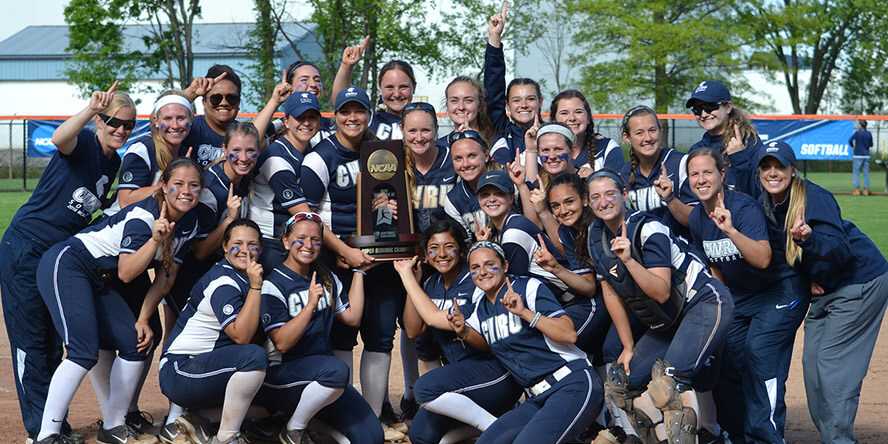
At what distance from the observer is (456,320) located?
5.16 meters

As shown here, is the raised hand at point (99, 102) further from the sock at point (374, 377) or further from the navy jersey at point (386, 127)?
the sock at point (374, 377)

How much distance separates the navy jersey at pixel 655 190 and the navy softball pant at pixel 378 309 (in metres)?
1.36

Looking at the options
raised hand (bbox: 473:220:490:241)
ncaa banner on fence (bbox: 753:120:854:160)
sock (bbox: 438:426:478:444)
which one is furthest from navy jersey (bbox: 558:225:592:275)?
ncaa banner on fence (bbox: 753:120:854:160)

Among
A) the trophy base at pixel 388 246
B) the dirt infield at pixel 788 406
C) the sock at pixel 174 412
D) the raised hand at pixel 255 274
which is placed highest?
the trophy base at pixel 388 246

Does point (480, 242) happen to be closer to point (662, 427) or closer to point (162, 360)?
point (662, 427)

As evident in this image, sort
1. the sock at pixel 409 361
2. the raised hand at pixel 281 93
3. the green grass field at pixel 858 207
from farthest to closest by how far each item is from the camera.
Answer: the green grass field at pixel 858 207 → the sock at pixel 409 361 → the raised hand at pixel 281 93

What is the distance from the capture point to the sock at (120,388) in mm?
5441

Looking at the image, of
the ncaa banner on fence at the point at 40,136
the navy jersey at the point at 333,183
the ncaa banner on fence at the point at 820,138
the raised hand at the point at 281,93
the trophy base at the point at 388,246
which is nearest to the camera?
the trophy base at the point at 388,246

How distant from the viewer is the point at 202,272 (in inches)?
230

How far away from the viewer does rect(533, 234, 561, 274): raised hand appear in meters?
5.23

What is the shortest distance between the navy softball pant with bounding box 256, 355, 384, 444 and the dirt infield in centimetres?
110

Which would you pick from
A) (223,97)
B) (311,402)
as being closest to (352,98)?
(223,97)

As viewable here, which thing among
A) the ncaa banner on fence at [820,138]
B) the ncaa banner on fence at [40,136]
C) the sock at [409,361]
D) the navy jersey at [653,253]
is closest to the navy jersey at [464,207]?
the navy jersey at [653,253]

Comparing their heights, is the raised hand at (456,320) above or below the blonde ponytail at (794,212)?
below
